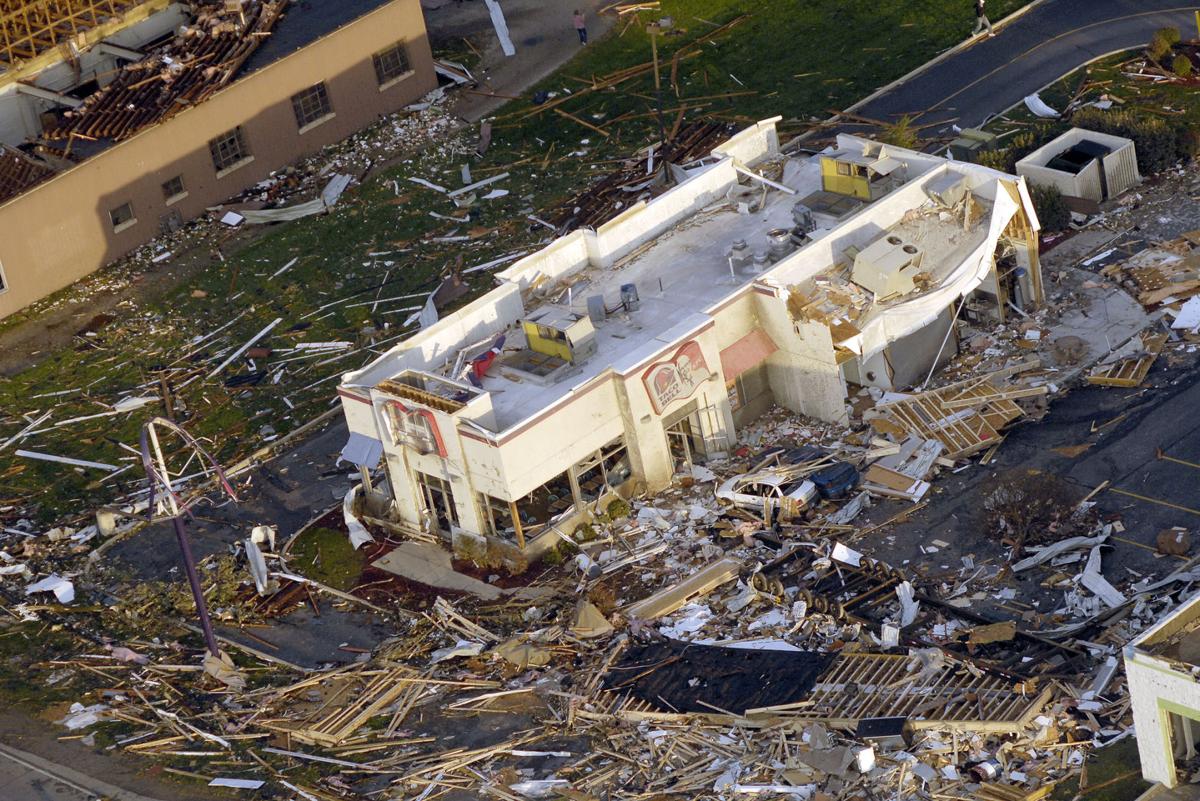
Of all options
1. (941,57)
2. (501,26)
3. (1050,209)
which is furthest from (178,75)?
(1050,209)

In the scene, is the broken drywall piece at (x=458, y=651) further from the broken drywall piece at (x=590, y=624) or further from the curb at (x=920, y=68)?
the curb at (x=920, y=68)

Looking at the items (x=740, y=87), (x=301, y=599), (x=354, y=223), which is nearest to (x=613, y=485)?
(x=301, y=599)

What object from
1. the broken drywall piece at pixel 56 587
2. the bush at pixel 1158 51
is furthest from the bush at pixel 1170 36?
the broken drywall piece at pixel 56 587

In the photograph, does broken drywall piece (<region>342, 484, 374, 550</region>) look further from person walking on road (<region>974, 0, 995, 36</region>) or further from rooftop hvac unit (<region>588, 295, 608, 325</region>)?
person walking on road (<region>974, 0, 995, 36</region>)

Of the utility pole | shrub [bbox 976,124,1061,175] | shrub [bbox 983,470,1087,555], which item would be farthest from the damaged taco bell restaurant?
the utility pole

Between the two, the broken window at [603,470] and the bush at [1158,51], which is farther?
the bush at [1158,51]

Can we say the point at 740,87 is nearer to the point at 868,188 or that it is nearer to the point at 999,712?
the point at 868,188

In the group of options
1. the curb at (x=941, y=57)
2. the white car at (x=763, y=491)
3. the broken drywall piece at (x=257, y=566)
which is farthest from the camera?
the curb at (x=941, y=57)

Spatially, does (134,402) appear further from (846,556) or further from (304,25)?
(846,556)
